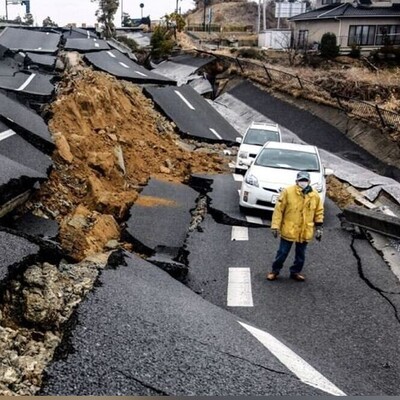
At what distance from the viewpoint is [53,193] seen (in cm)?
1002

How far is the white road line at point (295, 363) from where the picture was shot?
5113 millimetres

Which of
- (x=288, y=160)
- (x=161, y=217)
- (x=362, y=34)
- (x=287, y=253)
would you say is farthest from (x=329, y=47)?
(x=287, y=253)

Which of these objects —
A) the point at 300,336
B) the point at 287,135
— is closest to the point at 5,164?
the point at 300,336

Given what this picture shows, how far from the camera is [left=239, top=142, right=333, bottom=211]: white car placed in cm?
1148

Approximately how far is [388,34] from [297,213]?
139 feet

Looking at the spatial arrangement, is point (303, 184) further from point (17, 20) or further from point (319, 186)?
point (17, 20)

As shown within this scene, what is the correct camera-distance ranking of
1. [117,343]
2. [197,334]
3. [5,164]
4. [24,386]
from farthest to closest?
[5,164], [197,334], [117,343], [24,386]

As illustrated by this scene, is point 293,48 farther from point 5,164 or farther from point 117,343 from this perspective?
point 117,343

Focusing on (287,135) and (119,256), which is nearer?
(119,256)

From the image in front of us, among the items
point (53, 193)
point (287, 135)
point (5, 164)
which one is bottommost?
point (287, 135)

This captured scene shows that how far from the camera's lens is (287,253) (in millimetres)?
8430

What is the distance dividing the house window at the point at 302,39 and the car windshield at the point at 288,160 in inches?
1516

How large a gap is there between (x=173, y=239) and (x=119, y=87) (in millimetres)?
11261

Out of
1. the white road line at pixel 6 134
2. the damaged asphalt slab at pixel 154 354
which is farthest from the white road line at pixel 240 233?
the white road line at pixel 6 134
